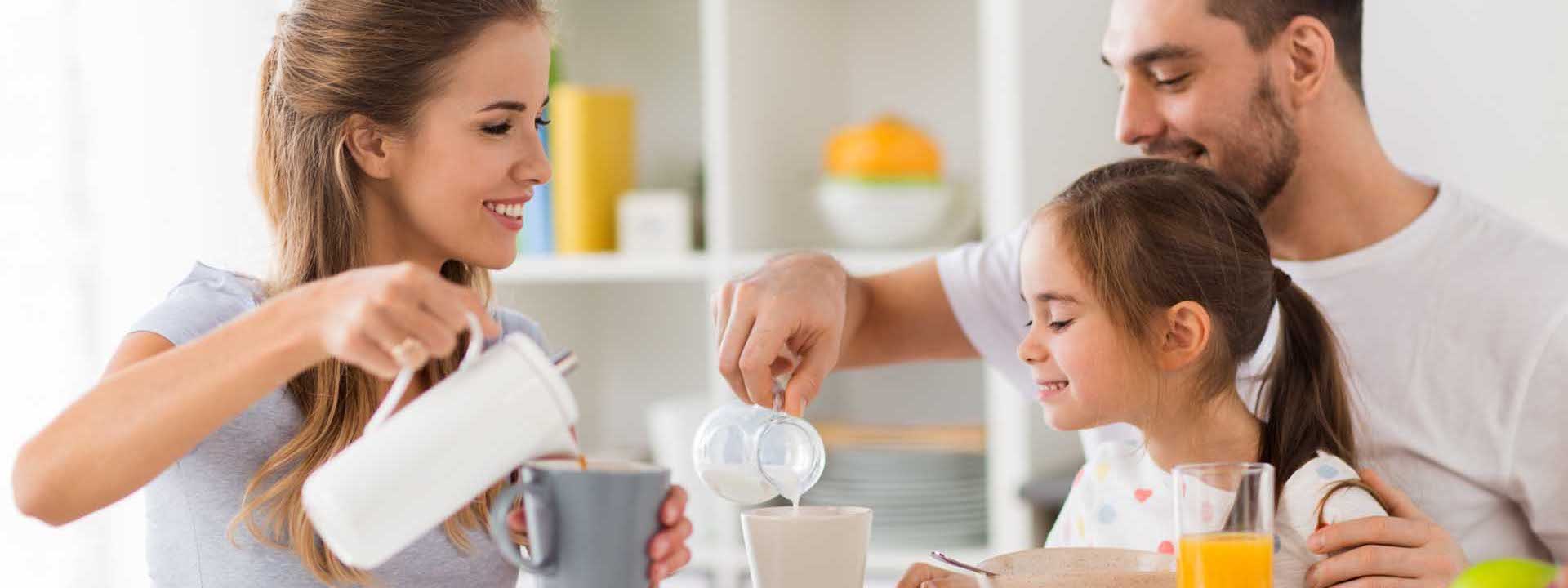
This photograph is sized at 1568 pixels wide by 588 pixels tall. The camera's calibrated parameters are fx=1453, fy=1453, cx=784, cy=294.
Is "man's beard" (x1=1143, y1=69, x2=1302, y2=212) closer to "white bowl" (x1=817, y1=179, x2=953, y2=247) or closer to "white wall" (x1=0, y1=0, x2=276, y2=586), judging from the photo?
"white bowl" (x1=817, y1=179, x2=953, y2=247)

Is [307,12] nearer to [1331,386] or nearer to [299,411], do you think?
[299,411]

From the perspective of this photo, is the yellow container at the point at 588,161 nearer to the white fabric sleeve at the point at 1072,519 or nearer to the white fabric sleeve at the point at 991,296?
the white fabric sleeve at the point at 991,296

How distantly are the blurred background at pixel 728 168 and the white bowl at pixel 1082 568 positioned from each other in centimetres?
117

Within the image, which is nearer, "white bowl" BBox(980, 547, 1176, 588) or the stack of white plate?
"white bowl" BBox(980, 547, 1176, 588)

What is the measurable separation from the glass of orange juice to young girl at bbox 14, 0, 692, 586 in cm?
61

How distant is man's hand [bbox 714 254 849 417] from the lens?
50.8 inches

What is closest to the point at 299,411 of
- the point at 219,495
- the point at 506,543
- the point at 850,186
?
the point at 219,495

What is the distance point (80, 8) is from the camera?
2449 mm

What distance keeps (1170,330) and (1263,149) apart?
0.45 metres

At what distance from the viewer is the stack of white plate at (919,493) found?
2.45 metres

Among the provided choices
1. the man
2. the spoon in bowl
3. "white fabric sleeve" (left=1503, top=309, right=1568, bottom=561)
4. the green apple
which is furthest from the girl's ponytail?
the green apple

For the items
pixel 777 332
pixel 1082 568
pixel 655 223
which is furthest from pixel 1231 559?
pixel 655 223

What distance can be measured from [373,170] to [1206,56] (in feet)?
3.12

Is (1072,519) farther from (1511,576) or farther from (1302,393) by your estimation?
(1511,576)
